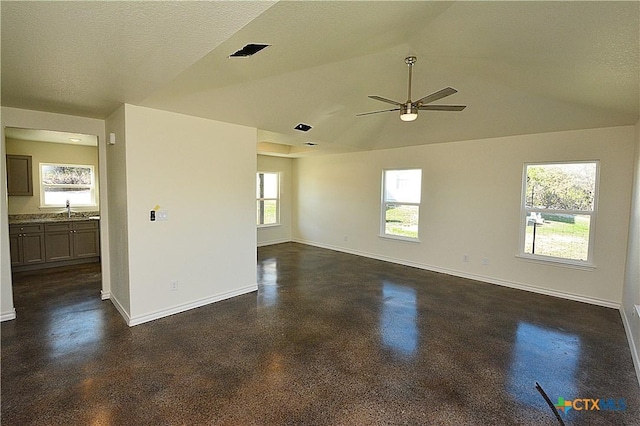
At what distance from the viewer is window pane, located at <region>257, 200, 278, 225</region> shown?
8.05 m

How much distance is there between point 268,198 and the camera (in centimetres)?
818

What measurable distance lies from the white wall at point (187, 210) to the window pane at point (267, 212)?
364 cm

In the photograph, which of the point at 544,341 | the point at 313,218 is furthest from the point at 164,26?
the point at 313,218

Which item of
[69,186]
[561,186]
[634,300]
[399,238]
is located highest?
[561,186]

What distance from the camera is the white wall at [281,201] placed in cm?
796

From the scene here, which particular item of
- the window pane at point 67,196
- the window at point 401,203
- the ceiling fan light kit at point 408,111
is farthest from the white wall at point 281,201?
the ceiling fan light kit at point 408,111

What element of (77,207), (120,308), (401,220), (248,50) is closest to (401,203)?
(401,220)

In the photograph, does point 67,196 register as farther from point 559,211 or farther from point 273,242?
point 559,211

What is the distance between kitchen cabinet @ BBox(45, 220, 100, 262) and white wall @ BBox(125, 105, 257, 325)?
3350 millimetres

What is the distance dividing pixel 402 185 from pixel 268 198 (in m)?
3.70

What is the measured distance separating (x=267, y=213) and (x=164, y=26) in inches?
261

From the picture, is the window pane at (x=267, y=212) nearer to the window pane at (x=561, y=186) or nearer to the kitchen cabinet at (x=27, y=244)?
the kitchen cabinet at (x=27, y=244)

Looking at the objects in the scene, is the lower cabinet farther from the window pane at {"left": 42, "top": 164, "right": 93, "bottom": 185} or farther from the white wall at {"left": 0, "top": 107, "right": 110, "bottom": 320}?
the white wall at {"left": 0, "top": 107, "right": 110, "bottom": 320}

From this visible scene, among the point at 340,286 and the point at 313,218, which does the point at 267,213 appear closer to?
the point at 313,218
